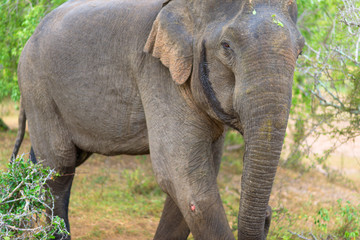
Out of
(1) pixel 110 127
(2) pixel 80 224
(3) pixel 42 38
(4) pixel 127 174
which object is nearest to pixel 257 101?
(1) pixel 110 127

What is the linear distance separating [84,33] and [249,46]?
176 cm

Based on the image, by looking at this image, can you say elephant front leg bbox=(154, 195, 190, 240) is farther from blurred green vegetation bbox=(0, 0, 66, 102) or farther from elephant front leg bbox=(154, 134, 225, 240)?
blurred green vegetation bbox=(0, 0, 66, 102)

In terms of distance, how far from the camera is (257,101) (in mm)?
3199

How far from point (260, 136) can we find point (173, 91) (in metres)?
0.92

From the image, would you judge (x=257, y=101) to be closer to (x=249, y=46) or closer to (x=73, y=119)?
(x=249, y=46)

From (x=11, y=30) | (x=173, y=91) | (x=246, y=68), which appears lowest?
(x=11, y=30)

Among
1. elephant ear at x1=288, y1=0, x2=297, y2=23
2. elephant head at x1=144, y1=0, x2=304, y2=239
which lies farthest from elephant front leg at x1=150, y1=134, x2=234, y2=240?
elephant ear at x1=288, y1=0, x2=297, y2=23

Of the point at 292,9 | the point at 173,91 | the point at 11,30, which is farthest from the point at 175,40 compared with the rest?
the point at 11,30

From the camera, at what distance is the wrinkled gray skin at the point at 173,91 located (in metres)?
3.24

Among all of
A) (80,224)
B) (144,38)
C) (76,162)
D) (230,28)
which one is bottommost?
(80,224)

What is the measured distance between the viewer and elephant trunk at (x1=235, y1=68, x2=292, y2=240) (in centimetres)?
317

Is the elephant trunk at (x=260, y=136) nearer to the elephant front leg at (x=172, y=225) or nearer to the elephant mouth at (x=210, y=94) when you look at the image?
the elephant mouth at (x=210, y=94)

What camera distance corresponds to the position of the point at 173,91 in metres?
3.91

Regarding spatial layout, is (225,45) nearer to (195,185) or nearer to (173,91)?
(173,91)
